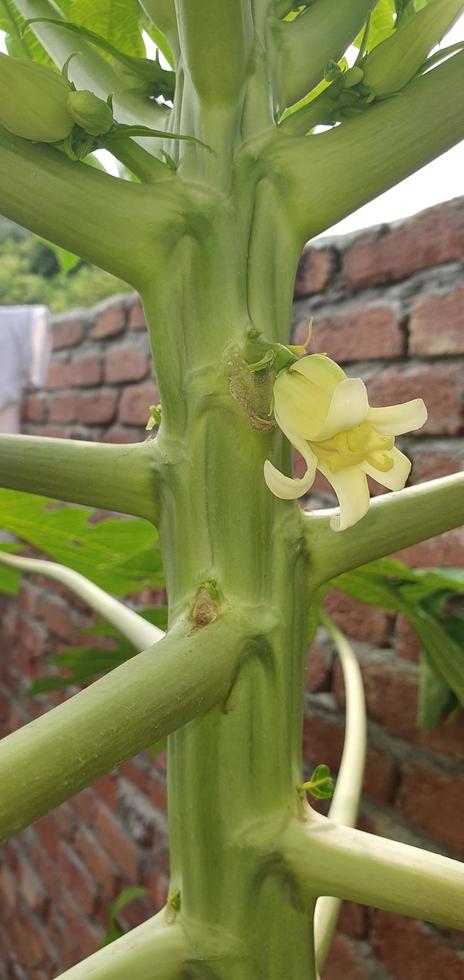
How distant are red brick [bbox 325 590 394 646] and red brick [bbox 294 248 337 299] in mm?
358

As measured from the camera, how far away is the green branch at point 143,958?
0.30 metres

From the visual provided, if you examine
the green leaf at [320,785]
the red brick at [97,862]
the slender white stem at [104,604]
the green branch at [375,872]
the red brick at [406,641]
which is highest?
the slender white stem at [104,604]

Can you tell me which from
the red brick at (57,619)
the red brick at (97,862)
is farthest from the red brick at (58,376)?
the red brick at (97,862)

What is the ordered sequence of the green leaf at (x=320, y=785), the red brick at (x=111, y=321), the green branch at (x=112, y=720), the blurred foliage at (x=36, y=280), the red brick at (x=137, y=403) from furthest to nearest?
the blurred foliage at (x=36, y=280) < the red brick at (x=111, y=321) < the red brick at (x=137, y=403) < the green leaf at (x=320, y=785) < the green branch at (x=112, y=720)

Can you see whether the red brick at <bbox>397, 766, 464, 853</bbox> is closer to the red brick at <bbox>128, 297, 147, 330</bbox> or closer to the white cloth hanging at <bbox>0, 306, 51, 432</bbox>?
the red brick at <bbox>128, 297, 147, 330</bbox>

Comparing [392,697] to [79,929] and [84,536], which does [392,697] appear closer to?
[84,536]

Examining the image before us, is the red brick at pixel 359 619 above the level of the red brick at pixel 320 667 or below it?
above

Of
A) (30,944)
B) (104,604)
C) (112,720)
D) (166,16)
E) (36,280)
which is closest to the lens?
(112,720)

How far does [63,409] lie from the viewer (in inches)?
64.7

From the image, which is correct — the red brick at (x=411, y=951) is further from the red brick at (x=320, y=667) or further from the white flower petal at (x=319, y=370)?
the white flower petal at (x=319, y=370)

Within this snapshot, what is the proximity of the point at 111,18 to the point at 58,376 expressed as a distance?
1323mm

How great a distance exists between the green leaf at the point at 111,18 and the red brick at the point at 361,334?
48 centimetres

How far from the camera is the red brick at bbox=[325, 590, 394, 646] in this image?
83cm

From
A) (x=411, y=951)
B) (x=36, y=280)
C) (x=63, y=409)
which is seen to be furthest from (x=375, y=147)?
(x=36, y=280)
